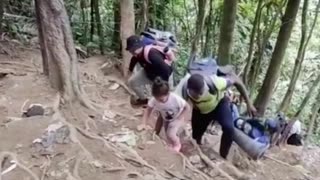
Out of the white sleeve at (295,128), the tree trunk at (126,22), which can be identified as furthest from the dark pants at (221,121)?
the tree trunk at (126,22)

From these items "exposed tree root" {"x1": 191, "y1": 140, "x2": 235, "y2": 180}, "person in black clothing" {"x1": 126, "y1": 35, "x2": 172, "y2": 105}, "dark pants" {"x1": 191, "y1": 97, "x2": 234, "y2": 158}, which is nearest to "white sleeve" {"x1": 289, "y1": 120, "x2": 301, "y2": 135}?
"dark pants" {"x1": 191, "y1": 97, "x2": 234, "y2": 158}

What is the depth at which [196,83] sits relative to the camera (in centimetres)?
425

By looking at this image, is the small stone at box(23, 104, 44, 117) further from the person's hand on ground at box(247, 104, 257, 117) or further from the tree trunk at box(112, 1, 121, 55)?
the tree trunk at box(112, 1, 121, 55)

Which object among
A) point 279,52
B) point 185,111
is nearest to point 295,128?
point 279,52

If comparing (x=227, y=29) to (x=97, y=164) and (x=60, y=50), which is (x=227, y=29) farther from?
(x=97, y=164)

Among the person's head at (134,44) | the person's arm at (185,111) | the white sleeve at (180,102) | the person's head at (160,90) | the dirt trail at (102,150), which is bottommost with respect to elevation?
the dirt trail at (102,150)

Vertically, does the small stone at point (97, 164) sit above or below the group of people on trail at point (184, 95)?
below

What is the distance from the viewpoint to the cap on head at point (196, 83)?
167 inches

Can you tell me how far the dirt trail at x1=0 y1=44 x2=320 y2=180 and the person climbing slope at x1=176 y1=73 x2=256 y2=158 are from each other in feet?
0.85

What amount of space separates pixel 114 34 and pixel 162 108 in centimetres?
439

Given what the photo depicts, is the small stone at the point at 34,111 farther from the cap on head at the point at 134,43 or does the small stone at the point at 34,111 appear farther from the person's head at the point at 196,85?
the person's head at the point at 196,85

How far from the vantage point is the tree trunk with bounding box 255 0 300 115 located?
6.98 m

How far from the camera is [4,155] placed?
4258 millimetres

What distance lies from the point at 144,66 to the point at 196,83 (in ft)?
4.59
